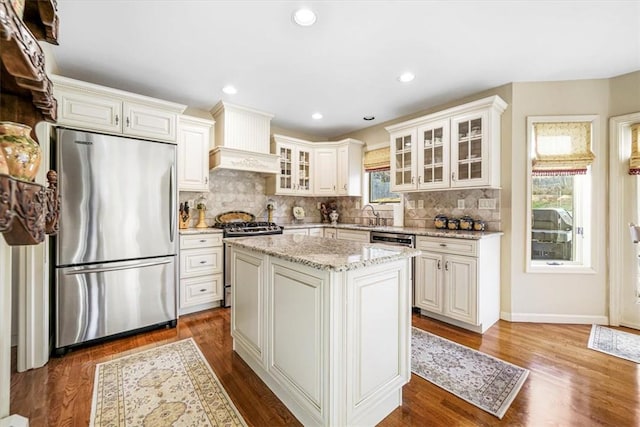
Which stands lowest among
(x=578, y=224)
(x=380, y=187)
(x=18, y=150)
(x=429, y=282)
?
(x=429, y=282)

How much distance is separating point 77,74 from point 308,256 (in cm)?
310

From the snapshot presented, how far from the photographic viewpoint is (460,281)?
2.85 metres

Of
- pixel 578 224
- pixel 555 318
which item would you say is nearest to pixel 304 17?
pixel 578 224

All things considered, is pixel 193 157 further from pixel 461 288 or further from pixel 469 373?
pixel 469 373

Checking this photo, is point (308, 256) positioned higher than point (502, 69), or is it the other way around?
point (502, 69)

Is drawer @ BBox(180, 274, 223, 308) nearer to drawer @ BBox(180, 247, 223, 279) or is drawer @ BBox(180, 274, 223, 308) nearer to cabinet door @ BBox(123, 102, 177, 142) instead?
drawer @ BBox(180, 247, 223, 279)

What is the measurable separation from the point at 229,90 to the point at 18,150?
2.70 metres

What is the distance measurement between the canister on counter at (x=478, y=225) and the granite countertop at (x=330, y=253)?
5.95ft

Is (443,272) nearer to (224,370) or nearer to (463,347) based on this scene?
(463,347)

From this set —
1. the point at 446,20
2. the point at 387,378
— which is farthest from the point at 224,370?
the point at 446,20

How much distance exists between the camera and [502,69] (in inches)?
109

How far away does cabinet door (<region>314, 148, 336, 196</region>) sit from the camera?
473cm

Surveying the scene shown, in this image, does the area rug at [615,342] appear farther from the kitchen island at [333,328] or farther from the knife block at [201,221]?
the knife block at [201,221]

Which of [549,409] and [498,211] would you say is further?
[498,211]
